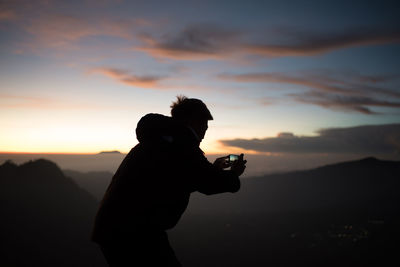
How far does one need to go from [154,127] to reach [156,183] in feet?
1.98

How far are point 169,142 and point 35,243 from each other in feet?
736

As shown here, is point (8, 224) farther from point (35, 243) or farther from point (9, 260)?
point (9, 260)

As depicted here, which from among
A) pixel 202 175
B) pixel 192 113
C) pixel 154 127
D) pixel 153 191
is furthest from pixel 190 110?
pixel 153 191

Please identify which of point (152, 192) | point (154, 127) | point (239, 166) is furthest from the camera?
point (239, 166)

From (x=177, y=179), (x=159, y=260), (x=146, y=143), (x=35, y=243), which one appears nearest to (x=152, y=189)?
(x=177, y=179)

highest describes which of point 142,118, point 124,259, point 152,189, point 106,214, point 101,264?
point 142,118

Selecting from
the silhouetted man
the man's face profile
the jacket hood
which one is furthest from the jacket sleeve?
the man's face profile

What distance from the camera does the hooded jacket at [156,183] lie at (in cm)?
315

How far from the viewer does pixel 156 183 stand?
10.4ft

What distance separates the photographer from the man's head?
3721 millimetres

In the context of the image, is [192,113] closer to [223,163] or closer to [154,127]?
[154,127]

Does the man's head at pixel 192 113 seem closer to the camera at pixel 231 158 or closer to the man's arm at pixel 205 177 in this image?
the man's arm at pixel 205 177

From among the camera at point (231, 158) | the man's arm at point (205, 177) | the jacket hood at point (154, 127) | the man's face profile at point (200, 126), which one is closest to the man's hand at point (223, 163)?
the camera at point (231, 158)

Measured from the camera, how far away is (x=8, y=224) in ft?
646
